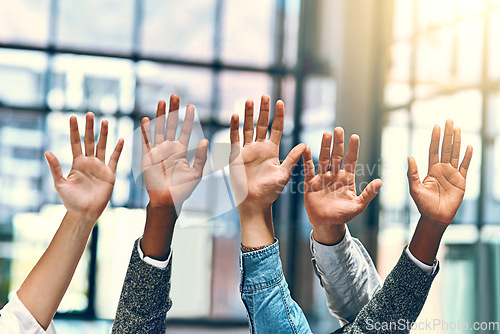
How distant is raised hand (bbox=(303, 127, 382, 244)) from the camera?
80cm

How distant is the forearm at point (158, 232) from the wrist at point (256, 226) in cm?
12

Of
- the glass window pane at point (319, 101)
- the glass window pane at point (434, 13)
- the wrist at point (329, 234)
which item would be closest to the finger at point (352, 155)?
the wrist at point (329, 234)

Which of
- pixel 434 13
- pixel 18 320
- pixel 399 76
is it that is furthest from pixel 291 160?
pixel 399 76

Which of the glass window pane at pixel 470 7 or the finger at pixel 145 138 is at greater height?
the glass window pane at pixel 470 7

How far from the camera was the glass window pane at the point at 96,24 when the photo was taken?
10.4ft

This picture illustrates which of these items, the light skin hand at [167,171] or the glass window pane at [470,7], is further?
the glass window pane at [470,7]

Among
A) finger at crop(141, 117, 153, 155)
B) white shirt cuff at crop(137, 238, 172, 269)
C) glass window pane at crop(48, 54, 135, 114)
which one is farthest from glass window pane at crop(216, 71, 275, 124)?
white shirt cuff at crop(137, 238, 172, 269)

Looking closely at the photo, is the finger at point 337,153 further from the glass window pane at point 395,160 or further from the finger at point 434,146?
the glass window pane at point 395,160

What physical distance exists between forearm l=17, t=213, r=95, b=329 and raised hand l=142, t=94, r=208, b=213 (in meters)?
0.13

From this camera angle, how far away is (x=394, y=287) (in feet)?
2.35

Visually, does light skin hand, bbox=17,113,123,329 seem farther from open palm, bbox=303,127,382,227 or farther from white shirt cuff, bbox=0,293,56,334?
open palm, bbox=303,127,382,227

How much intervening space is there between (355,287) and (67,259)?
496 millimetres

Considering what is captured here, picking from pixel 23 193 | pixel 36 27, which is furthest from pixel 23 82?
pixel 23 193

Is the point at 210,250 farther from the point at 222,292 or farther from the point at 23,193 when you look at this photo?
the point at 23,193
